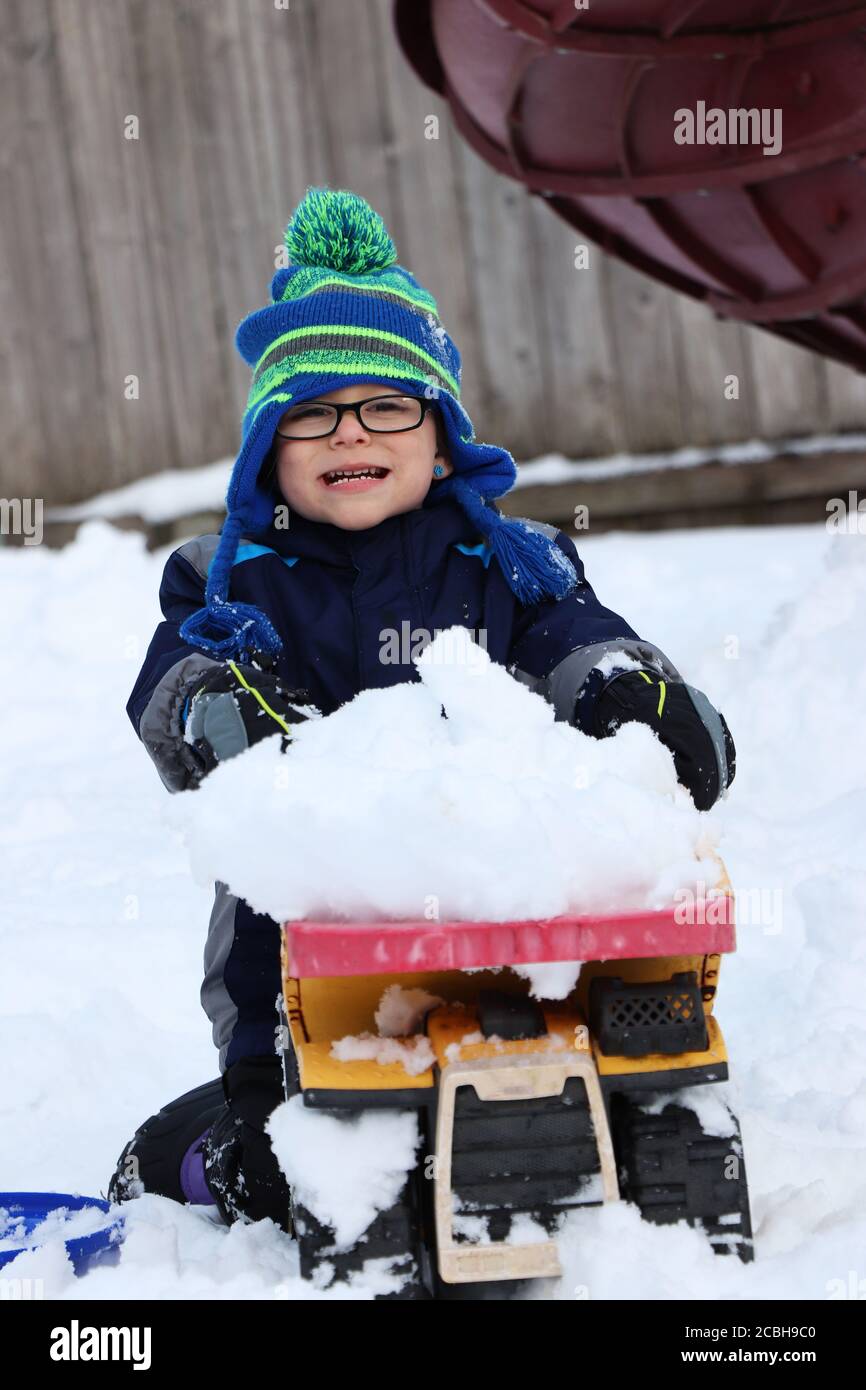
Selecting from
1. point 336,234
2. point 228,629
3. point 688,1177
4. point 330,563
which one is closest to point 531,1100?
point 688,1177

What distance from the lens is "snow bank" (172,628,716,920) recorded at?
131cm

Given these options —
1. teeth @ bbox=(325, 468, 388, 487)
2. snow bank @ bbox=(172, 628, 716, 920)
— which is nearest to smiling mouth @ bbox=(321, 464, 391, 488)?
teeth @ bbox=(325, 468, 388, 487)

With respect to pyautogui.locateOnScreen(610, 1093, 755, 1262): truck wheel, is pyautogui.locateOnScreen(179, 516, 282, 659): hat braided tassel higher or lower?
higher

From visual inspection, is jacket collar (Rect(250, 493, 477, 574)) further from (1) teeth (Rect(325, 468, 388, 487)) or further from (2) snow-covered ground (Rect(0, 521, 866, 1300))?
(2) snow-covered ground (Rect(0, 521, 866, 1300))

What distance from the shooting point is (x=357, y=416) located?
76.7 inches

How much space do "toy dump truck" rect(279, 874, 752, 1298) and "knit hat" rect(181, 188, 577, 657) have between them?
0.60 metres

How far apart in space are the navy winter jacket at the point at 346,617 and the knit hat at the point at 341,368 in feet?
0.12

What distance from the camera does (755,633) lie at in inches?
151

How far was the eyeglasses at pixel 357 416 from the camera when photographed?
76.7 inches

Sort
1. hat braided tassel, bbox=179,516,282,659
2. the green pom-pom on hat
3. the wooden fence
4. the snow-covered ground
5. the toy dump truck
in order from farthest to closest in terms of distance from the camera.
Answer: the wooden fence < the green pom-pom on hat < hat braided tassel, bbox=179,516,282,659 < the snow-covered ground < the toy dump truck

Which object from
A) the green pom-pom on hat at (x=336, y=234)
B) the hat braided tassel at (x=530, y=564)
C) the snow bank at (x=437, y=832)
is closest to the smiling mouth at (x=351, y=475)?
the hat braided tassel at (x=530, y=564)

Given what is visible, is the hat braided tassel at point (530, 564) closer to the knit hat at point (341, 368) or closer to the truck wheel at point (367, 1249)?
the knit hat at point (341, 368)

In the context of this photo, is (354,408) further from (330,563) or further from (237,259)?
(237,259)

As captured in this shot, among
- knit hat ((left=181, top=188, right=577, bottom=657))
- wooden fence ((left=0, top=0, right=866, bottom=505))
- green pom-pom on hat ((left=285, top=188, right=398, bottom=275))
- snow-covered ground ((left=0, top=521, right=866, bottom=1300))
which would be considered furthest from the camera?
wooden fence ((left=0, top=0, right=866, bottom=505))
